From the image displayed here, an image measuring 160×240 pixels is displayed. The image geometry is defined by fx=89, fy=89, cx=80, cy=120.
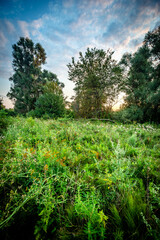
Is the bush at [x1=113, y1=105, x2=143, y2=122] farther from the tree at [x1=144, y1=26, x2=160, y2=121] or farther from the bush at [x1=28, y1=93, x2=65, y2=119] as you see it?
the bush at [x1=28, y1=93, x2=65, y2=119]

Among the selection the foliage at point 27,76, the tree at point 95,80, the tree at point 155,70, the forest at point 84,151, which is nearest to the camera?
the forest at point 84,151

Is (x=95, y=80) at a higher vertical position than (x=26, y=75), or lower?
lower

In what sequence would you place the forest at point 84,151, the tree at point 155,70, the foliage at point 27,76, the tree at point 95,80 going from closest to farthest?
the forest at point 84,151 < the tree at point 155,70 < the tree at point 95,80 < the foliage at point 27,76

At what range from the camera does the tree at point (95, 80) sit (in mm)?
12492

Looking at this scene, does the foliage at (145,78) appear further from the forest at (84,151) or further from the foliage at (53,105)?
the foliage at (53,105)

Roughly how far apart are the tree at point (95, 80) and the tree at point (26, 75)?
12053 mm

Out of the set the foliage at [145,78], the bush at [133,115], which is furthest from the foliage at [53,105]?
the foliage at [145,78]

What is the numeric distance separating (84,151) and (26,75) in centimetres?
2680

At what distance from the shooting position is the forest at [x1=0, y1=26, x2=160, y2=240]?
834 millimetres

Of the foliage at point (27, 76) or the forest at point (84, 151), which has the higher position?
the foliage at point (27, 76)

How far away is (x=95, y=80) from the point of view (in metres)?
12.6

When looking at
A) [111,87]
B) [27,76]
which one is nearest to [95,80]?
[111,87]

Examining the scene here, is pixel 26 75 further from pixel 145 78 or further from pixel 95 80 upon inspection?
pixel 145 78

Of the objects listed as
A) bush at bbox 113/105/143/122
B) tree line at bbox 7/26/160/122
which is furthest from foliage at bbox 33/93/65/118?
bush at bbox 113/105/143/122
